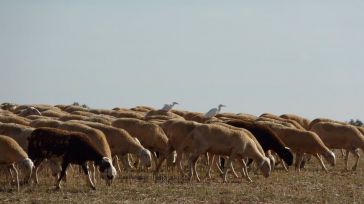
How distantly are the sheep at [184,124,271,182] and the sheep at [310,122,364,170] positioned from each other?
6.99 meters

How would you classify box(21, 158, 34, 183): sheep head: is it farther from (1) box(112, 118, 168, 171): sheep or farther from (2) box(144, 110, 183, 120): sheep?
(2) box(144, 110, 183, 120): sheep

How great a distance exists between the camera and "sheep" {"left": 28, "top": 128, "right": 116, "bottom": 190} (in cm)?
1966

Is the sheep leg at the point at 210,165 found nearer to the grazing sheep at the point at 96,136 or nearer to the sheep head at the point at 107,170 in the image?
the grazing sheep at the point at 96,136

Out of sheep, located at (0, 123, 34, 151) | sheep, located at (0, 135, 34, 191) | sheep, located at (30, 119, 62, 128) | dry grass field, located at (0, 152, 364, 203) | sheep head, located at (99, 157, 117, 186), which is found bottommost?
dry grass field, located at (0, 152, 364, 203)

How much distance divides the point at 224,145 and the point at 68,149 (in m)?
4.96

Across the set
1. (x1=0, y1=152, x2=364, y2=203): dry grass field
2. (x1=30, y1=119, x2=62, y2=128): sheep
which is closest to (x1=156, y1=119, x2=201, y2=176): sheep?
(x1=0, y1=152, x2=364, y2=203): dry grass field

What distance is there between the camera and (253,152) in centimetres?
2230

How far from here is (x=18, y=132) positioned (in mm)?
21938

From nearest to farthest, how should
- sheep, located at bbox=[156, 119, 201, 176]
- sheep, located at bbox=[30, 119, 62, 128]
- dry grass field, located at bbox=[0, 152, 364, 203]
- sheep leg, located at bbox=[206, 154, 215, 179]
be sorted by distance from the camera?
dry grass field, located at bbox=[0, 152, 364, 203]
sheep leg, located at bbox=[206, 154, 215, 179]
sheep, located at bbox=[30, 119, 62, 128]
sheep, located at bbox=[156, 119, 201, 176]

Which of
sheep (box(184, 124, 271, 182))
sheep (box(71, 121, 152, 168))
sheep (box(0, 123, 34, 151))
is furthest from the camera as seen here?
sheep (box(71, 121, 152, 168))

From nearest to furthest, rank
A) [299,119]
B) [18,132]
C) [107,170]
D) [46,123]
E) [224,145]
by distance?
1. [107,170]
2. [18,132]
3. [224,145]
4. [46,123]
5. [299,119]

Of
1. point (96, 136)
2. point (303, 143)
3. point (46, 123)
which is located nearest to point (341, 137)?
point (303, 143)

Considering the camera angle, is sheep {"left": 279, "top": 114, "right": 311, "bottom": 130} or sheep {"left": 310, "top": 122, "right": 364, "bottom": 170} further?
sheep {"left": 279, "top": 114, "right": 311, "bottom": 130}

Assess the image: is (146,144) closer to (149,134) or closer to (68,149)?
(149,134)
